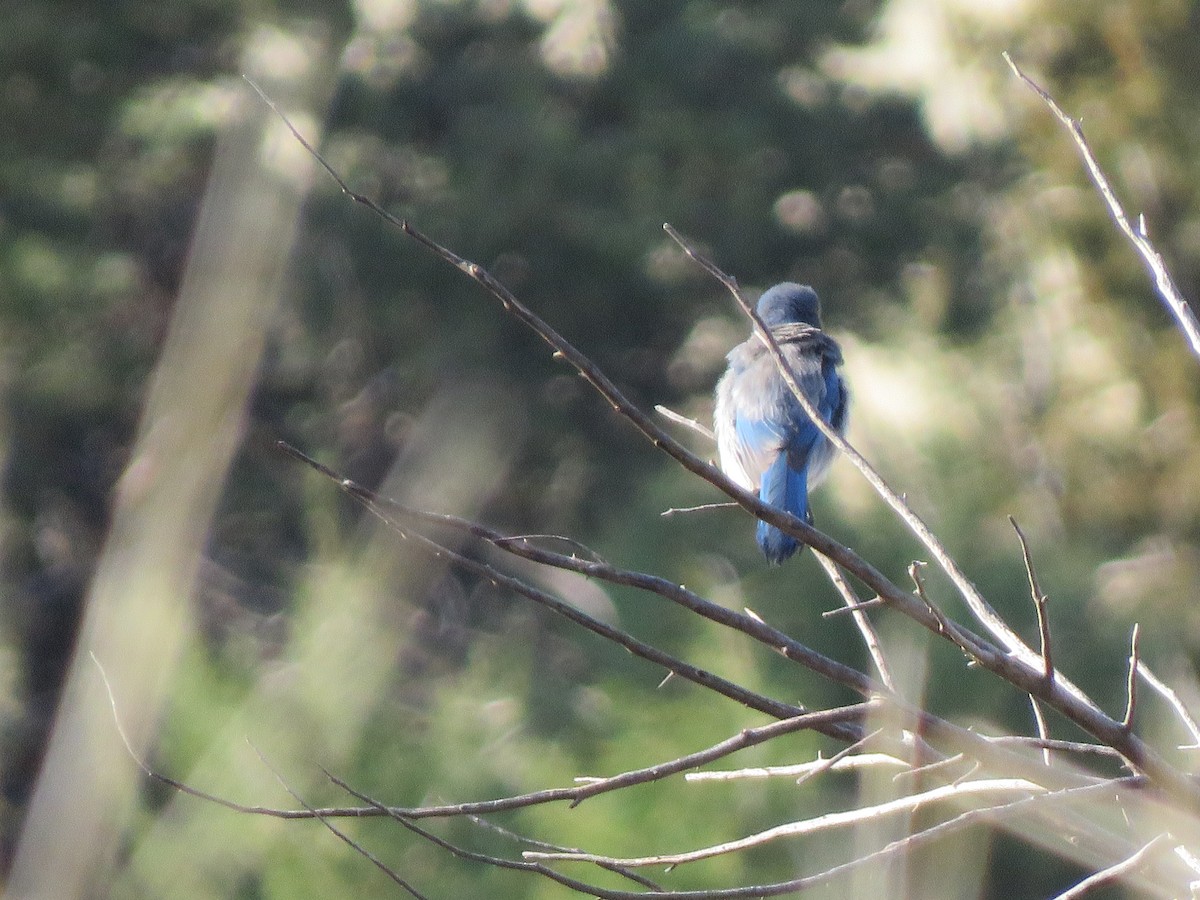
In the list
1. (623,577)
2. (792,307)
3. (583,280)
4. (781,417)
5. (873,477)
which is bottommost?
(623,577)

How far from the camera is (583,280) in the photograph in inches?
→ 402

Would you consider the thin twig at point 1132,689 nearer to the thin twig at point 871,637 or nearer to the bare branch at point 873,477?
the bare branch at point 873,477

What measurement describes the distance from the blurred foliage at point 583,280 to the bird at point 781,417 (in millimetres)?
3220

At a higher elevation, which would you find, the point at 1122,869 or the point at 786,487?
the point at 786,487

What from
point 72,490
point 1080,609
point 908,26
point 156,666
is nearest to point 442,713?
point 156,666

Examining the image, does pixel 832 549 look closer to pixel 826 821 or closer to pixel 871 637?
pixel 826 821

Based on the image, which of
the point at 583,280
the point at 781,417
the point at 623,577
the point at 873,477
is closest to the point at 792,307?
the point at 781,417

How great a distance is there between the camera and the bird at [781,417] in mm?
4023

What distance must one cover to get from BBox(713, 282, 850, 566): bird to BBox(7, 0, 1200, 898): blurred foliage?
3220 mm

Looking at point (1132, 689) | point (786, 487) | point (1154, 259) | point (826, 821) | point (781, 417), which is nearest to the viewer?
point (1132, 689)

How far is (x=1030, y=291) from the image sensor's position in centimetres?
1077

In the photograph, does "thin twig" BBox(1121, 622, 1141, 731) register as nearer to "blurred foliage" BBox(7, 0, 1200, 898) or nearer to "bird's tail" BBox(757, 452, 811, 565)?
"bird's tail" BBox(757, 452, 811, 565)

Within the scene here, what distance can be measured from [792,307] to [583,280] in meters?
5.58

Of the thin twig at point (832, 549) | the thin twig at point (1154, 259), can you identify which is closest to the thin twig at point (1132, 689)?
the thin twig at point (832, 549)
